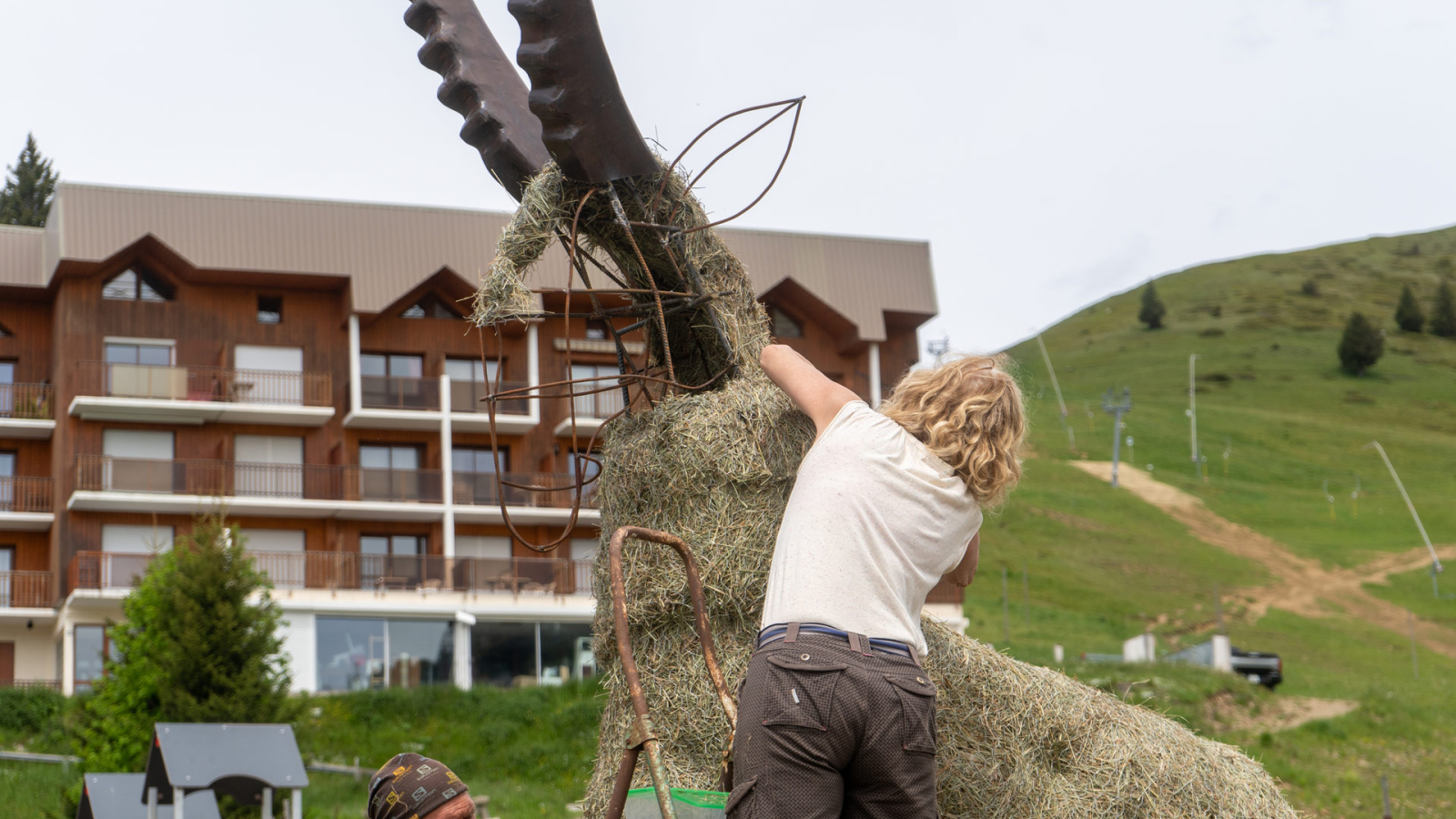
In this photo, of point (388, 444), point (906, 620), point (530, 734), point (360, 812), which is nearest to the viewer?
point (906, 620)

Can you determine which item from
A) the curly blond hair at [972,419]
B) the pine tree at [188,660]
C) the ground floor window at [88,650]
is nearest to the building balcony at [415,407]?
the ground floor window at [88,650]

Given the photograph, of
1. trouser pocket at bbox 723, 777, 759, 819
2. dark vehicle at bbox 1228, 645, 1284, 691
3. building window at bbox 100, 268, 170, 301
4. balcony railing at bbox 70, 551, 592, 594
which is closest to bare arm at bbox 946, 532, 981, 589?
trouser pocket at bbox 723, 777, 759, 819

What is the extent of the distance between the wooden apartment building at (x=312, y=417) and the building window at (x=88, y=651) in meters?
0.05

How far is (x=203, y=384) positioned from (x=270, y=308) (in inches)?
124

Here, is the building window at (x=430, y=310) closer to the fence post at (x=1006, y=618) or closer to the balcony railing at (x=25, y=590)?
the balcony railing at (x=25, y=590)

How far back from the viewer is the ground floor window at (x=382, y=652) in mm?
36094

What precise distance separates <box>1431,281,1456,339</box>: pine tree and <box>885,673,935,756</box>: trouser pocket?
466ft

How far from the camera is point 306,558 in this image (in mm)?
36969

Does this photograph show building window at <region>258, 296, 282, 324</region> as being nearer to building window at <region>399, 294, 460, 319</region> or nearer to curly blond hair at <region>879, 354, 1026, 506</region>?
building window at <region>399, 294, 460, 319</region>

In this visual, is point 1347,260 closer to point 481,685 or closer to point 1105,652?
point 1105,652

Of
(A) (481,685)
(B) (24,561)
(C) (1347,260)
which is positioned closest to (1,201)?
(B) (24,561)

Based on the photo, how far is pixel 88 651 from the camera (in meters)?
35.8

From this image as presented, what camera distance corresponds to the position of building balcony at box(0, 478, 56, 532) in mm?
37875

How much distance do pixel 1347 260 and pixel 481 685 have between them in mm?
162504
